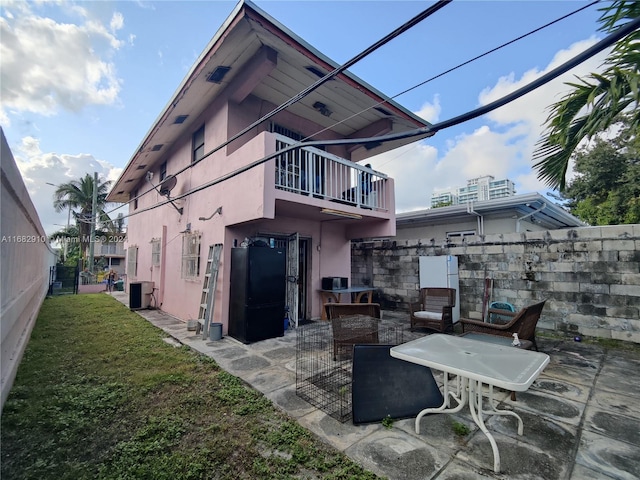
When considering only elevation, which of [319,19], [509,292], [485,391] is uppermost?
[319,19]

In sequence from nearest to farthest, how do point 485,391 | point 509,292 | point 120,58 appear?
point 485,391, point 120,58, point 509,292

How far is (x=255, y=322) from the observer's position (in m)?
5.43

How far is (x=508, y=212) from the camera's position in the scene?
7.91 meters

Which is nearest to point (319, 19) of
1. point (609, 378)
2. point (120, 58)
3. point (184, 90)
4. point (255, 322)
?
point (184, 90)

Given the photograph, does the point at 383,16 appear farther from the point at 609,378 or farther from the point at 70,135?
the point at 70,135

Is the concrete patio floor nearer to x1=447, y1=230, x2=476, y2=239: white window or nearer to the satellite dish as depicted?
x1=447, y1=230, x2=476, y2=239: white window

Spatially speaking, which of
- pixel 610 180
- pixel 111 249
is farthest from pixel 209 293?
pixel 111 249

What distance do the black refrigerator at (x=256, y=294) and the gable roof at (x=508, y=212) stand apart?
5.40 meters

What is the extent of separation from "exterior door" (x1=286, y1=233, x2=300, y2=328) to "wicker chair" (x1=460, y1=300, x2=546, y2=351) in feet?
11.7

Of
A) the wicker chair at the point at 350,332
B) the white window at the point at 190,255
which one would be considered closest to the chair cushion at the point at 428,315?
the wicker chair at the point at 350,332

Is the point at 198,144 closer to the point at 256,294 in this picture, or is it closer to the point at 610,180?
the point at 256,294

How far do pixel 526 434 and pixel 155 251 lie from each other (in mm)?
10890

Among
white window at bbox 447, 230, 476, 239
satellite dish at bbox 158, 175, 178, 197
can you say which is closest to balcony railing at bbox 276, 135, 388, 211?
white window at bbox 447, 230, 476, 239

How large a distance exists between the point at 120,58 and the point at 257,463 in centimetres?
692
